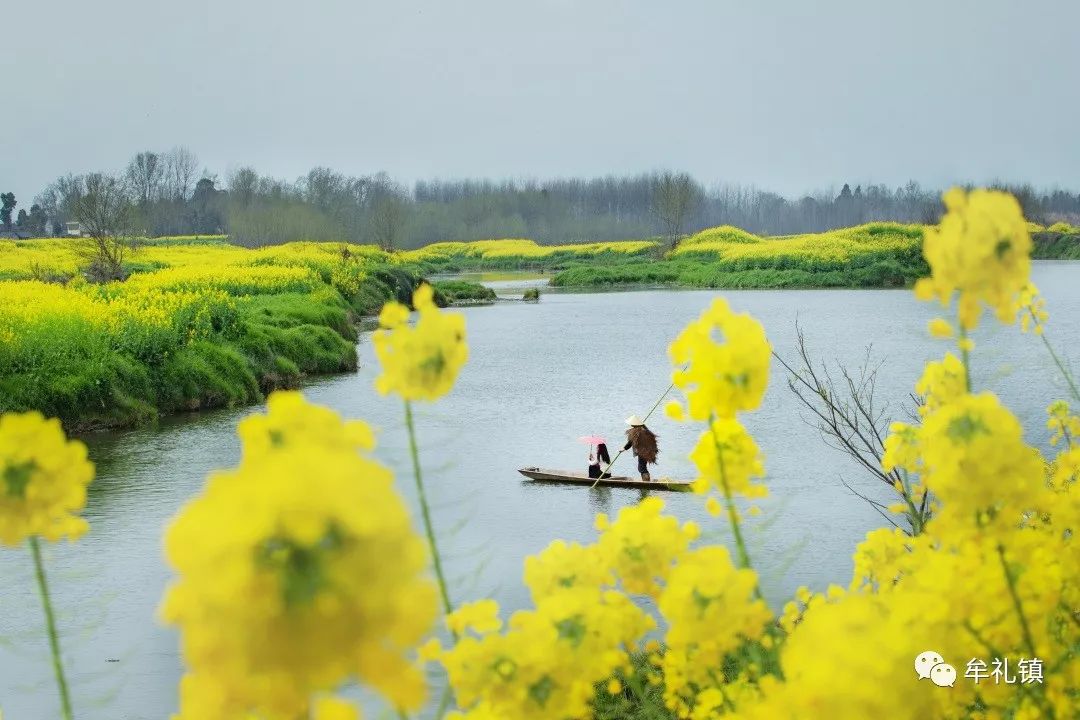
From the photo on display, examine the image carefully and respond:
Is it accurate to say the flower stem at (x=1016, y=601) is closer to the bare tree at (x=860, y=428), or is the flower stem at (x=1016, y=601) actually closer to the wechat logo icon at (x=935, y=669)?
the wechat logo icon at (x=935, y=669)

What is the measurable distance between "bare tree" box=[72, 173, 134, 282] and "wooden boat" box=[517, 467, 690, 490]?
15365mm

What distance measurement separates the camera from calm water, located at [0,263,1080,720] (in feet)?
17.1

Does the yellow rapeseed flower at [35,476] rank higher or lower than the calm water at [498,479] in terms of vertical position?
higher

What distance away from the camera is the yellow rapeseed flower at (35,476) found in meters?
1.22

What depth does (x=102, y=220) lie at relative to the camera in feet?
75.0

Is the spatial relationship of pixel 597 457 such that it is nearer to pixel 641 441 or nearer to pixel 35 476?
pixel 641 441

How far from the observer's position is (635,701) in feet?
14.9

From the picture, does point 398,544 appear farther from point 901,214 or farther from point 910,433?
point 901,214

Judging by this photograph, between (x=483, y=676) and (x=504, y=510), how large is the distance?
6.81m

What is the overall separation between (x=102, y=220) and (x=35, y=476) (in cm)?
2363

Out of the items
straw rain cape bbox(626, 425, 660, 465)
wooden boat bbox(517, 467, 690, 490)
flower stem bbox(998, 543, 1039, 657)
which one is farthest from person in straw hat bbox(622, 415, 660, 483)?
flower stem bbox(998, 543, 1039, 657)

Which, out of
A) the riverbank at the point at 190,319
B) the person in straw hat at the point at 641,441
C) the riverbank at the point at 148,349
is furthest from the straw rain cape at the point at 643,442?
the riverbank at the point at 148,349

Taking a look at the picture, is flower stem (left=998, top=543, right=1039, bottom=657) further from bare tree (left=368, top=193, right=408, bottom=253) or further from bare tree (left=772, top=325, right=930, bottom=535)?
bare tree (left=368, top=193, right=408, bottom=253)

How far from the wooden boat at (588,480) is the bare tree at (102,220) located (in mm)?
15365
